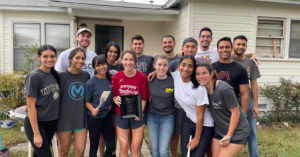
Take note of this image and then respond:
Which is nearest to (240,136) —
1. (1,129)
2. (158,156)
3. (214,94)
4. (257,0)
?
(214,94)

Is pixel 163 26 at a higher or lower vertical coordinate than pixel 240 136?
higher

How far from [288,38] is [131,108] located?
5.98m

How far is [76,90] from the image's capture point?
2670mm

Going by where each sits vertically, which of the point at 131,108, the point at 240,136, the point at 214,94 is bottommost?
the point at 240,136

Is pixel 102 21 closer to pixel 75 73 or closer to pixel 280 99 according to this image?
pixel 75 73

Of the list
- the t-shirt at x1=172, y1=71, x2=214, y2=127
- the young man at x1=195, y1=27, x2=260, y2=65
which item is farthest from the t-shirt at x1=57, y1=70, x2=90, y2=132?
the young man at x1=195, y1=27, x2=260, y2=65

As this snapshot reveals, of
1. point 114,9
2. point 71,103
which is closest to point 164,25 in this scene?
point 114,9

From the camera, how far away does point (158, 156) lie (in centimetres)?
283

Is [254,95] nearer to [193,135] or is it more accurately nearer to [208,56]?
[208,56]

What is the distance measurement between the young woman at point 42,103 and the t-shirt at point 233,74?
7.19 ft

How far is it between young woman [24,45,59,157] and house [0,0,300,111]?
352cm

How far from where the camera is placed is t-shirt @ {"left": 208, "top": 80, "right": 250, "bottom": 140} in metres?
2.31

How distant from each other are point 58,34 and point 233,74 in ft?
19.9

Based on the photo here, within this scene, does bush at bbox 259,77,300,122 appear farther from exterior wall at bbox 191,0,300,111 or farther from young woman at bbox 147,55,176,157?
young woman at bbox 147,55,176,157
